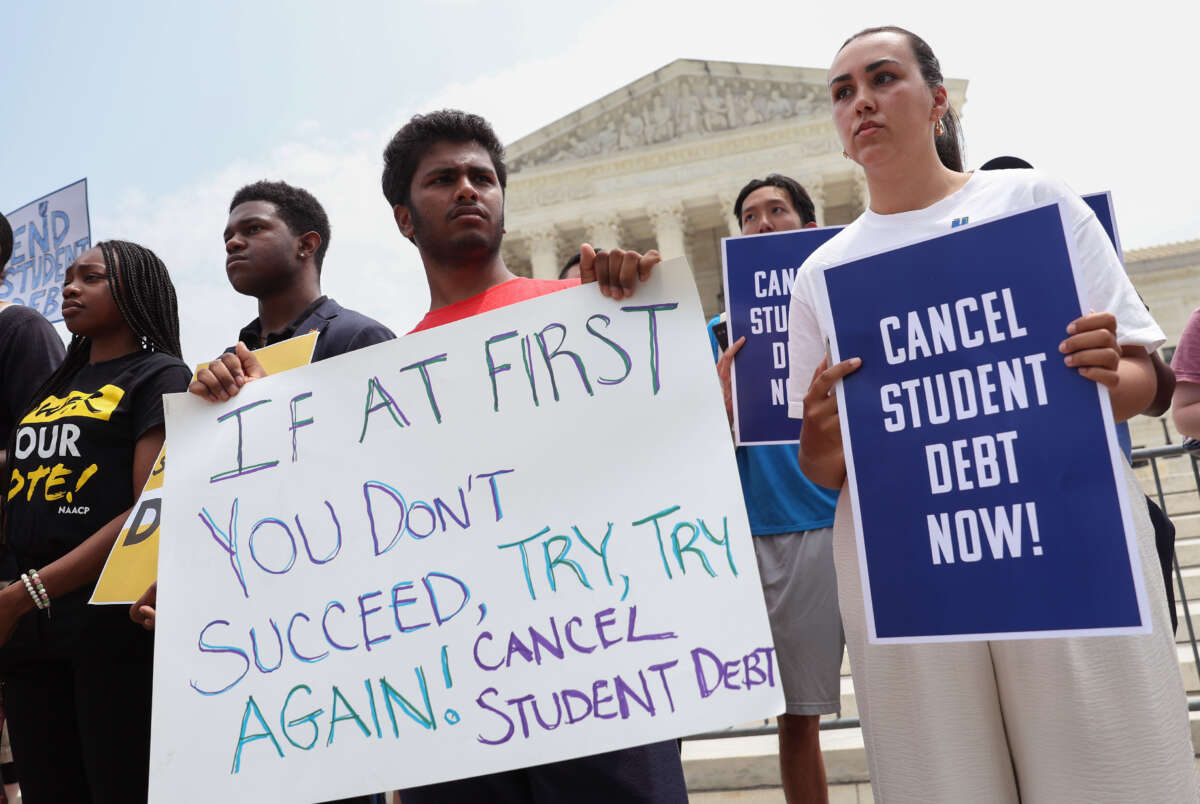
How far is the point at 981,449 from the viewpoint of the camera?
157 centimetres

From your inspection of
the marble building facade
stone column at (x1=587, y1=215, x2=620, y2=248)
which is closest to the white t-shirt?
the marble building facade

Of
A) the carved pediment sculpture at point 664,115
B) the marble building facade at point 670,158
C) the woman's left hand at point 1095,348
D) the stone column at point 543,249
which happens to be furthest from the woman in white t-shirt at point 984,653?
the carved pediment sculpture at point 664,115

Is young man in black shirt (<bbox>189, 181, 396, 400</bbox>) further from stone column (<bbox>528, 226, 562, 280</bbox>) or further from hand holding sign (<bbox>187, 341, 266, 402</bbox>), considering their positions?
stone column (<bbox>528, 226, 562, 280</bbox>)

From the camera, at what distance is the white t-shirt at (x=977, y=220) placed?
1.66 m

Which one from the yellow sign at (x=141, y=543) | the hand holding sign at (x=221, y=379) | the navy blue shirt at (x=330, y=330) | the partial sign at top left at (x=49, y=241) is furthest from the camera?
the partial sign at top left at (x=49, y=241)

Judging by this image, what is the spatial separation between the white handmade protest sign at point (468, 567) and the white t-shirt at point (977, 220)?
450 mm

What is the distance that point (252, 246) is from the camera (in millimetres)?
3100

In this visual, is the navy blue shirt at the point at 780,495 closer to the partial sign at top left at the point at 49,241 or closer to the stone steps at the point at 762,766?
the stone steps at the point at 762,766

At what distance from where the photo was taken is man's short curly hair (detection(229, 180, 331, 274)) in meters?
3.21

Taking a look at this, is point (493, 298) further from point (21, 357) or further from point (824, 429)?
point (21, 357)

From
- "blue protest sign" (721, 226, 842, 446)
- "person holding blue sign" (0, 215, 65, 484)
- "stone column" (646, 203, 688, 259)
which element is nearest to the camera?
"blue protest sign" (721, 226, 842, 446)

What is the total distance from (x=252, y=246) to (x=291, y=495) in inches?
60.2

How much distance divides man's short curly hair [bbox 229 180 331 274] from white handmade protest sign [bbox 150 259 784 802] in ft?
4.78

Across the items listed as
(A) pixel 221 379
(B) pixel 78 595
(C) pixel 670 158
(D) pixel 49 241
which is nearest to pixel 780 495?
(A) pixel 221 379
